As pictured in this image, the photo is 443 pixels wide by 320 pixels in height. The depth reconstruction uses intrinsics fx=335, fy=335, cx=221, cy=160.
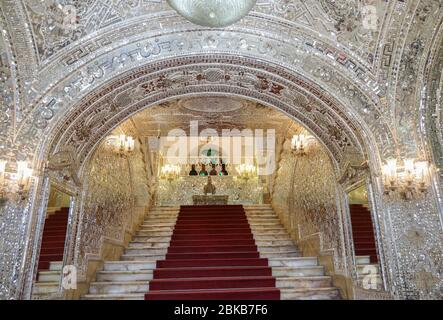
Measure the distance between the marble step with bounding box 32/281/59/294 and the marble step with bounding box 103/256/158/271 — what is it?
1635mm

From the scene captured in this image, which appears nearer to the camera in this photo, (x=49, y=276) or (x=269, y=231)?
(x=49, y=276)

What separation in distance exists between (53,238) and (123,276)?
1.77m

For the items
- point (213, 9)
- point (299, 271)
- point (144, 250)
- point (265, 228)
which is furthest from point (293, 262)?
point (213, 9)

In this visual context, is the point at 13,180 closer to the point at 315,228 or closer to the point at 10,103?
the point at 10,103

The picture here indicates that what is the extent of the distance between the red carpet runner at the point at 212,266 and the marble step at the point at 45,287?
1.37m

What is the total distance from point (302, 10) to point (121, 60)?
2673 millimetres

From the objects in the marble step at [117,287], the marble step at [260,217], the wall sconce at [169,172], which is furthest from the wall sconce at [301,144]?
the wall sconce at [169,172]

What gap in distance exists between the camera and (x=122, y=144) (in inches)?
292

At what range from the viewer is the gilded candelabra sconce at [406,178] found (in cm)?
420

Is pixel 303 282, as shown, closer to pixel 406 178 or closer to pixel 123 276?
pixel 406 178

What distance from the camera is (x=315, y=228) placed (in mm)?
6738

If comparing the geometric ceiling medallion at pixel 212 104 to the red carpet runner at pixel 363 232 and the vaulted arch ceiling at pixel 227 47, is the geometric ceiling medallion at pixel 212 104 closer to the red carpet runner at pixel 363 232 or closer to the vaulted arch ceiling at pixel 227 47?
the vaulted arch ceiling at pixel 227 47

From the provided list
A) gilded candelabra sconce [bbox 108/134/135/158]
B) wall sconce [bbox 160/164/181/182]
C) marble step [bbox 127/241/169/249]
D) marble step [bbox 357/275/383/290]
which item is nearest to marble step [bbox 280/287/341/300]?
marble step [bbox 357/275/383/290]
